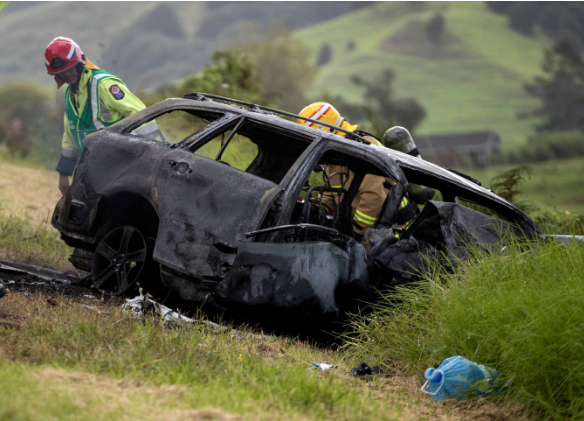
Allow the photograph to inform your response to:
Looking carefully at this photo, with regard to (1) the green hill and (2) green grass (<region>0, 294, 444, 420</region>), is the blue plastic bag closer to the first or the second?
(2) green grass (<region>0, 294, 444, 420</region>)

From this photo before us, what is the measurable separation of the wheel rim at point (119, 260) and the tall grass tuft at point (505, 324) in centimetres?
186

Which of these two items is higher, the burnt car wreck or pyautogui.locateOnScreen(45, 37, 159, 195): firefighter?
pyautogui.locateOnScreen(45, 37, 159, 195): firefighter

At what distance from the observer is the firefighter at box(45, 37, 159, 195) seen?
8062 mm

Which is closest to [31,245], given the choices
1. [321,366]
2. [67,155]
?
[67,155]

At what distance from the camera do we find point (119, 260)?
19.7 feet

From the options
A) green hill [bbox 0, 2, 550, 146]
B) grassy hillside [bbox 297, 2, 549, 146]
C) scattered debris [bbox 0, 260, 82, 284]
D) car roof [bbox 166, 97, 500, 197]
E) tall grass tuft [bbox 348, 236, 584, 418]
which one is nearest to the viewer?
tall grass tuft [bbox 348, 236, 584, 418]

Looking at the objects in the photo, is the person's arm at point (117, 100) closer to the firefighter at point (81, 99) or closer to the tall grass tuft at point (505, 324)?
the firefighter at point (81, 99)

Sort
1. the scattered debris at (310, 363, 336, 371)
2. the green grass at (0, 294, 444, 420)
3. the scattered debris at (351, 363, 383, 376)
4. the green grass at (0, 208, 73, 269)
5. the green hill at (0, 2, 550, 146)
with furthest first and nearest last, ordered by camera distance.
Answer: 1. the green hill at (0, 2, 550, 146)
2. the green grass at (0, 208, 73, 269)
3. the scattered debris at (351, 363, 383, 376)
4. the scattered debris at (310, 363, 336, 371)
5. the green grass at (0, 294, 444, 420)

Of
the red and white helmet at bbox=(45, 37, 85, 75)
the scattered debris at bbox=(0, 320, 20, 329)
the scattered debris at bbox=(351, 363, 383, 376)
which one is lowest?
the scattered debris at bbox=(351, 363, 383, 376)

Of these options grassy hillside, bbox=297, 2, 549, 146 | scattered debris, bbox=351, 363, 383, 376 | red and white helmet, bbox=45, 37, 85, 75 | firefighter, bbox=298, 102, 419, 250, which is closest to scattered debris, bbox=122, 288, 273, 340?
scattered debris, bbox=351, 363, 383, 376

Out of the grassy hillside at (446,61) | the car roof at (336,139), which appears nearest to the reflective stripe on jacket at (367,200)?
the car roof at (336,139)

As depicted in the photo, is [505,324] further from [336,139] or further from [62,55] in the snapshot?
[62,55]

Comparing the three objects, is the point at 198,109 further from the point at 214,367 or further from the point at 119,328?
the point at 214,367

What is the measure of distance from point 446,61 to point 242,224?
134 meters
